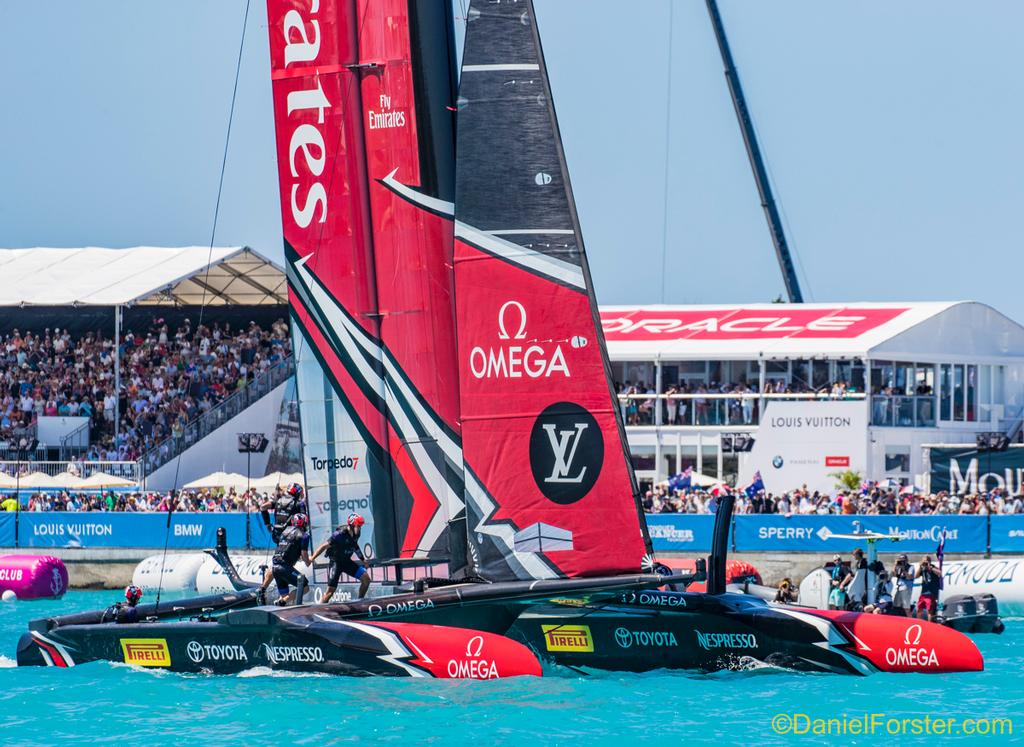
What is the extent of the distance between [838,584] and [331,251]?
27.7 ft

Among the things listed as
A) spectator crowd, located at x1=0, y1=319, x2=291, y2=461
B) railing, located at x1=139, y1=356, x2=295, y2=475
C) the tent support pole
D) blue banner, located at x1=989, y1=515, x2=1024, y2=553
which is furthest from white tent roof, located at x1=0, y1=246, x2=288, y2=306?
blue banner, located at x1=989, y1=515, x2=1024, y2=553

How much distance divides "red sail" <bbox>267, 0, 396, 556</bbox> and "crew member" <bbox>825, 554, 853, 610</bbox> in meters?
6.73

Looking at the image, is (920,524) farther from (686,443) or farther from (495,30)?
(495,30)

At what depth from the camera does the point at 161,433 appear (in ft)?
149

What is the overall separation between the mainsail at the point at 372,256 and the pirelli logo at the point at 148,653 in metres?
2.13

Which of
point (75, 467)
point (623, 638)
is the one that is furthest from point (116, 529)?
point (623, 638)

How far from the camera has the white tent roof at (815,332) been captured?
4047 centimetres

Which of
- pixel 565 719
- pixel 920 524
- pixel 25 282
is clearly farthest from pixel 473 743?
pixel 25 282

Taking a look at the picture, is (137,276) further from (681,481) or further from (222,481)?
(681,481)

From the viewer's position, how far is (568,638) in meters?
17.8

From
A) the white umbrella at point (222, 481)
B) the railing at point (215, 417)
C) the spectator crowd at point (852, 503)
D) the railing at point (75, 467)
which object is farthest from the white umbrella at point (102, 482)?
the spectator crowd at point (852, 503)

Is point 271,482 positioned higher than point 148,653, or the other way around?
point 271,482

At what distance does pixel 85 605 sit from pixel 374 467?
12830mm

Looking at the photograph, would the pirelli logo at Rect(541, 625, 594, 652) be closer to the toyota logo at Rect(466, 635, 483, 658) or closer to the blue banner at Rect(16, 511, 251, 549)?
the toyota logo at Rect(466, 635, 483, 658)
